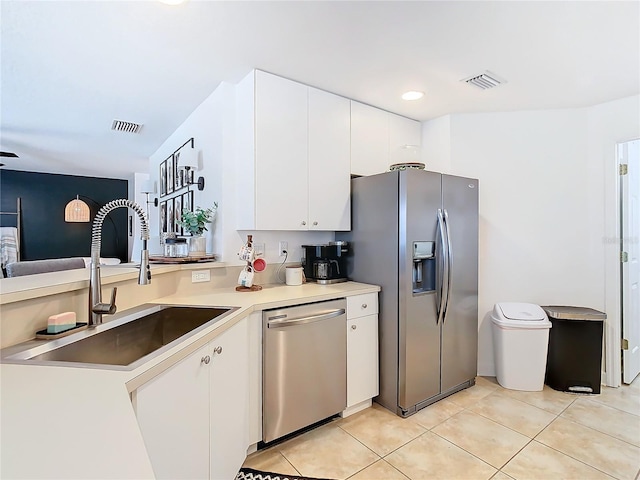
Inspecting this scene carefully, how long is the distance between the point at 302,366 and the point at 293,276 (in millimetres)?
755

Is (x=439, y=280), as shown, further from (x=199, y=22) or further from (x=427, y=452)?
(x=199, y=22)

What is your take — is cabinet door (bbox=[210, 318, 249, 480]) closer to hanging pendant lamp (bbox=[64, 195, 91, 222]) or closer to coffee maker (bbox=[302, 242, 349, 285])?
coffee maker (bbox=[302, 242, 349, 285])

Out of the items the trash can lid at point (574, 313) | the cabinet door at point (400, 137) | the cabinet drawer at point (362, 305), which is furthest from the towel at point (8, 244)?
the trash can lid at point (574, 313)

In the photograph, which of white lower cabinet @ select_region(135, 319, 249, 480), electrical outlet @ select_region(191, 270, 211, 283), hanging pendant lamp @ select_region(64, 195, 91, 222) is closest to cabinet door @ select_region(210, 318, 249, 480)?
white lower cabinet @ select_region(135, 319, 249, 480)

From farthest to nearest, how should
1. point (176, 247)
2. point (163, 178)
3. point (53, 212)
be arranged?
point (53, 212) < point (163, 178) < point (176, 247)

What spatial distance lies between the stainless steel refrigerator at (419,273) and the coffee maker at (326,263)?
104mm

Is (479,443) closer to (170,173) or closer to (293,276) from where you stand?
(293,276)

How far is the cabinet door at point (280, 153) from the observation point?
234 cm

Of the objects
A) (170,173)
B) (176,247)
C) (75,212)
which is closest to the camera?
(176,247)

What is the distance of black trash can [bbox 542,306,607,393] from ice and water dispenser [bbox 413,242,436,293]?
115 cm

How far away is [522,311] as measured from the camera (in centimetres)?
286

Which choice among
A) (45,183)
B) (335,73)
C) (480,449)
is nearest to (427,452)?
(480,449)

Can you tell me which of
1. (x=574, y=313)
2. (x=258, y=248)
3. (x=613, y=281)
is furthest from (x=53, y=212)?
(x=613, y=281)

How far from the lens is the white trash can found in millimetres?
2736
